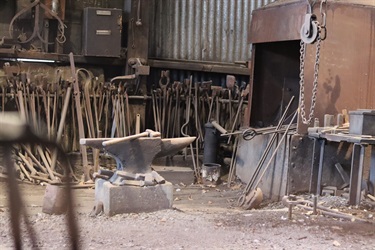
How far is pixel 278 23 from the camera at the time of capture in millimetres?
6688

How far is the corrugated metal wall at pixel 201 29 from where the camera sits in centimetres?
886

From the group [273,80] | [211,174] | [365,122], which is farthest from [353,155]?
[211,174]

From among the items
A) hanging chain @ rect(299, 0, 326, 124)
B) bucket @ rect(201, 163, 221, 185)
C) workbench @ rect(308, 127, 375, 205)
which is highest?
hanging chain @ rect(299, 0, 326, 124)

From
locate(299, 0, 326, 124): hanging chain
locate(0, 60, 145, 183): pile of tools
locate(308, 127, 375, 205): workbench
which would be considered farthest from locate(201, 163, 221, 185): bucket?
locate(299, 0, 326, 124): hanging chain

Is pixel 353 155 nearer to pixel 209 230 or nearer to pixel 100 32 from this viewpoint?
pixel 209 230

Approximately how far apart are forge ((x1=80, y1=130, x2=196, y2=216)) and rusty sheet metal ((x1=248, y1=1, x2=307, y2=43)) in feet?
6.92

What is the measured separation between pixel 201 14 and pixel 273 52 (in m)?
1.81

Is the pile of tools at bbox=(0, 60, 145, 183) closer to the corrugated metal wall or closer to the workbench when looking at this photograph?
the corrugated metal wall

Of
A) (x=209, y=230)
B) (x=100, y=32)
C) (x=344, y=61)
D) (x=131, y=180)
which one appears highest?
(x=100, y=32)

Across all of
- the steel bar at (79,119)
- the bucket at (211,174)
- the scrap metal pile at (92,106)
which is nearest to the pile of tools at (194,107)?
the scrap metal pile at (92,106)

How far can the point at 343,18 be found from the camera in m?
6.20

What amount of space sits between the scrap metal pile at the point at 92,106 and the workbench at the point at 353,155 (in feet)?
7.06

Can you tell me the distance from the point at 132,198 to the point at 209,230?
0.79 meters

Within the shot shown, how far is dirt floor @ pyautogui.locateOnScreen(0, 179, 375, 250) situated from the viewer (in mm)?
4184
